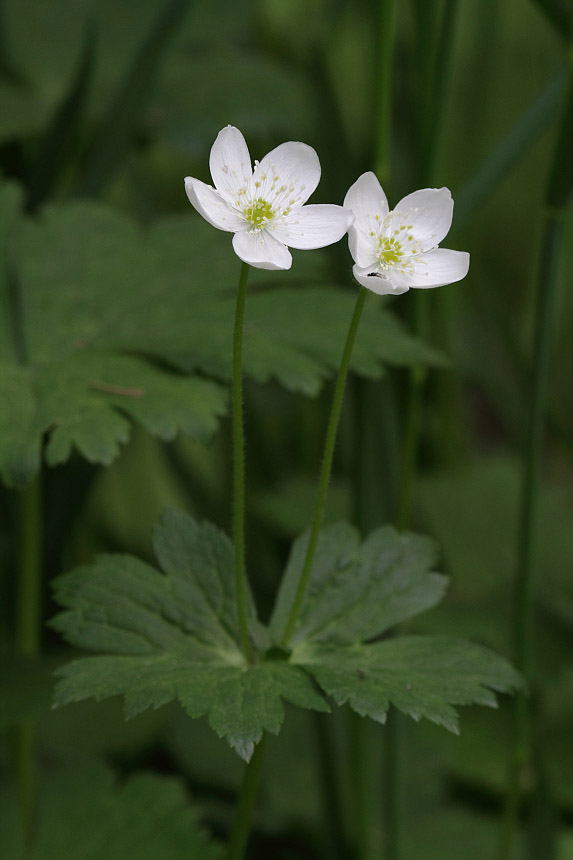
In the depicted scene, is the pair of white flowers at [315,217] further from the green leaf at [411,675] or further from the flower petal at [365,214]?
the green leaf at [411,675]

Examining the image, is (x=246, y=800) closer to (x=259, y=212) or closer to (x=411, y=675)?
(x=411, y=675)

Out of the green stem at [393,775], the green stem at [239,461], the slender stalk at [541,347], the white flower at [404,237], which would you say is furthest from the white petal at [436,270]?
the green stem at [393,775]

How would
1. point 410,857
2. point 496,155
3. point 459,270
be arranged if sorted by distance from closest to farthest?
point 459,270 → point 496,155 → point 410,857

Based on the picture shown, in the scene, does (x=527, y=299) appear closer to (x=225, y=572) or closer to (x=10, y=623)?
(x=10, y=623)

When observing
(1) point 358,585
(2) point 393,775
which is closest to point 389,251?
(1) point 358,585

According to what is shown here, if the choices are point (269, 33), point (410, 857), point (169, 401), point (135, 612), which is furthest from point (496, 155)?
point (269, 33)

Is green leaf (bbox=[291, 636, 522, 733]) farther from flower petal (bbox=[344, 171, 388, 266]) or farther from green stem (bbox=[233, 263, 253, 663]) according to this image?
flower petal (bbox=[344, 171, 388, 266])
